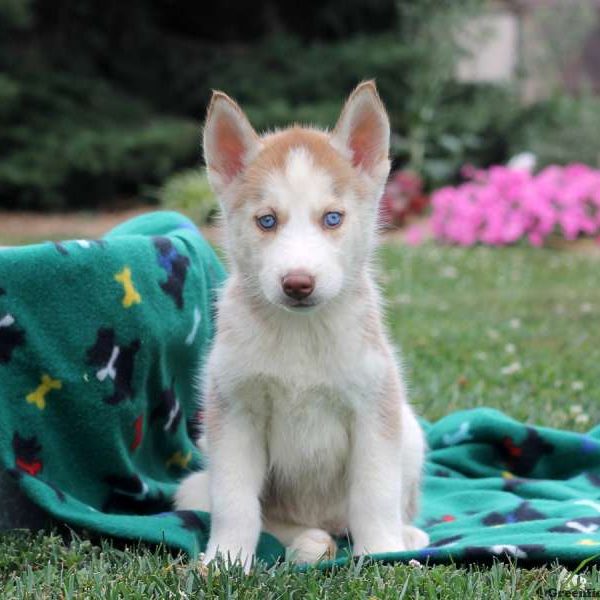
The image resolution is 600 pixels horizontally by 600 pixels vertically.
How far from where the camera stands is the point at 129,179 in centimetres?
1537

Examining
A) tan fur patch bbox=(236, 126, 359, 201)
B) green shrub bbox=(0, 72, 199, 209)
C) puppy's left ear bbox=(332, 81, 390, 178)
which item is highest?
green shrub bbox=(0, 72, 199, 209)

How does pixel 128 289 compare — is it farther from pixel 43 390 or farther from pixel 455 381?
pixel 455 381

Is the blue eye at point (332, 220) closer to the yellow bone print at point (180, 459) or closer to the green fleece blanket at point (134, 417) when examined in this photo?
the green fleece blanket at point (134, 417)

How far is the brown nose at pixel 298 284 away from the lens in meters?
2.98

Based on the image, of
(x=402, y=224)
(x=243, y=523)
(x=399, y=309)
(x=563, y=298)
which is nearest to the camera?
(x=243, y=523)

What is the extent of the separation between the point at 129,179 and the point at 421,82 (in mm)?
4607

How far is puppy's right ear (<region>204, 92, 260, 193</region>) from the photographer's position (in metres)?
3.36

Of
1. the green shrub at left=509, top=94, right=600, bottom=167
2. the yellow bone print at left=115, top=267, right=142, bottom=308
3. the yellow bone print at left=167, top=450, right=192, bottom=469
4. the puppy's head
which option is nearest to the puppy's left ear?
the puppy's head

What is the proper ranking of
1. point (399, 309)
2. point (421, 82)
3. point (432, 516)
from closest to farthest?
point (432, 516) < point (399, 309) < point (421, 82)

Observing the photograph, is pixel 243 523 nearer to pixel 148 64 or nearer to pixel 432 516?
pixel 432 516

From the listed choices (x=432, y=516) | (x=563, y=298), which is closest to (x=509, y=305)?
(x=563, y=298)

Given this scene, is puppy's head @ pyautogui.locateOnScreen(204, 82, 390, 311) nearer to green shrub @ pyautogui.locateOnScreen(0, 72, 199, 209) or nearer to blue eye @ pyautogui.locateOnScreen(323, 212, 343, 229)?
blue eye @ pyautogui.locateOnScreen(323, 212, 343, 229)

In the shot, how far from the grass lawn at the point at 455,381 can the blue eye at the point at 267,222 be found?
3.45 ft

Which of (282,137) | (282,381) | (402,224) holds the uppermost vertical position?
(402,224)
